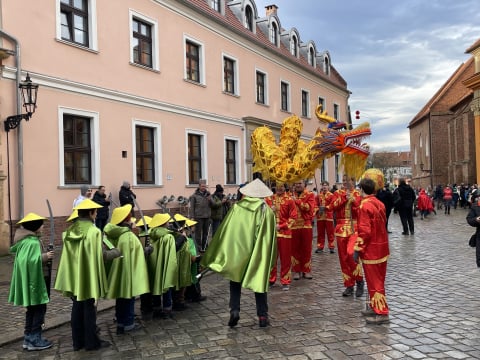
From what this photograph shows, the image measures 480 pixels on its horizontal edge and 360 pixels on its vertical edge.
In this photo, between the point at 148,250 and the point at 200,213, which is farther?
the point at 200,213

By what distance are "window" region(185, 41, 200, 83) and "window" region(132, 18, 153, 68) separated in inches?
77.4

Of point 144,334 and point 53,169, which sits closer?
point 144,334

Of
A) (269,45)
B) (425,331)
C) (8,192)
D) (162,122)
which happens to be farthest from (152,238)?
(269,45)

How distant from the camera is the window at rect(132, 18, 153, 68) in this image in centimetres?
1542

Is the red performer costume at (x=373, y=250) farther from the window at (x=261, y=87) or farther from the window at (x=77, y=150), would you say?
the window at (x=261, y=87)

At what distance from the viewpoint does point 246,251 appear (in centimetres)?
567

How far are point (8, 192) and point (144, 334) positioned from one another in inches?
292

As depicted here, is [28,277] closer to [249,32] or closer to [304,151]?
[304,151]

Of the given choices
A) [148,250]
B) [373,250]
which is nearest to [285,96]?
[373,250]

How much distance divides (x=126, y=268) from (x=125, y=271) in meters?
0.04

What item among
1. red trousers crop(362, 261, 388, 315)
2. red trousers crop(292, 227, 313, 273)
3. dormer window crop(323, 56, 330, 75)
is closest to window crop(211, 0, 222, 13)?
dormer window crop(323, 56, 330, 75)

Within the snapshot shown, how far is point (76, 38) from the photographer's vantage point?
43.8 feet

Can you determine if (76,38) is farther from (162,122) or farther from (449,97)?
(449,97)

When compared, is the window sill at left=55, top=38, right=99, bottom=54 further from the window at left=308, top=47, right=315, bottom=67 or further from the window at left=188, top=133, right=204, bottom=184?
the window at left=308, top=47, right=315, bottom=67
